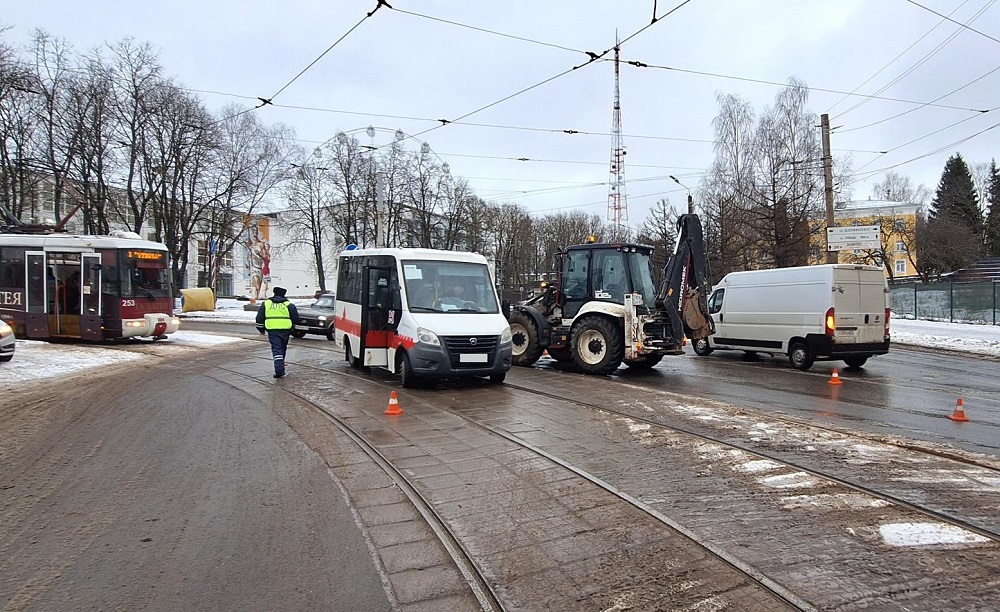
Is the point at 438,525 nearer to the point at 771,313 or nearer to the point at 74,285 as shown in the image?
the point at 771,313

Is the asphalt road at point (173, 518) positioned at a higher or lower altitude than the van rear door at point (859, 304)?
lower

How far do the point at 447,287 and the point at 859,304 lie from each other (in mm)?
9594

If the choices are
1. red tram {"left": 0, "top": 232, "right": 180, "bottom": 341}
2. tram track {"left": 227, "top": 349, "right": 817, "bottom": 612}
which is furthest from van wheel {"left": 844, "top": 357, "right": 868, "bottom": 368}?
red tram {"left": 0, "top": 232, "right": 180, "bottom": 341}

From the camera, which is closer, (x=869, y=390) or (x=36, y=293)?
(x=869, y=390)

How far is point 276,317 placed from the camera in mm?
12453

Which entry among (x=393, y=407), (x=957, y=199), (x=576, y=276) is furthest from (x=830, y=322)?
(x=957, y=199)

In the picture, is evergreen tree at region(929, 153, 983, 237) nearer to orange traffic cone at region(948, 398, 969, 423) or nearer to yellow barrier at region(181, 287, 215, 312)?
orange traffic cone at region(948, 398, 969, 423)

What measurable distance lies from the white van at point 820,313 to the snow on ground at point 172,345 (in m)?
8.33

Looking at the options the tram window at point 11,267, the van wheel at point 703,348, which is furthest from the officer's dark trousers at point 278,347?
the van wheel at point 703,348

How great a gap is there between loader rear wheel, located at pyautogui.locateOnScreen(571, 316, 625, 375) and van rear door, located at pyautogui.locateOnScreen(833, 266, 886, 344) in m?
5.24

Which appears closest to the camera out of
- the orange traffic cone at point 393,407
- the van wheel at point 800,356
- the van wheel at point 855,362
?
the orange traffic cone at point 393,407

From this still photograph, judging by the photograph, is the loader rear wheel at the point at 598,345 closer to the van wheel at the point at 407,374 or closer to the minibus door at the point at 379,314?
the van wheel at the point at 407,374

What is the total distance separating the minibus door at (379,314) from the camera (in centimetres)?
1134

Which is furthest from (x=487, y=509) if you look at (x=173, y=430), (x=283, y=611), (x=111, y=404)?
(x=111, y=404)
